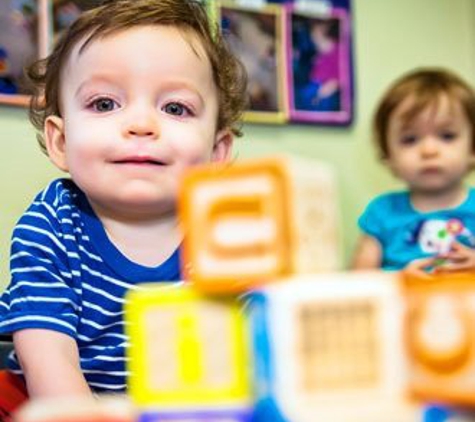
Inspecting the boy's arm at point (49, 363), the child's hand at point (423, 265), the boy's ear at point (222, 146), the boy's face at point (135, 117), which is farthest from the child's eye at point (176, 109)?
the child's hand at point (423, 265)

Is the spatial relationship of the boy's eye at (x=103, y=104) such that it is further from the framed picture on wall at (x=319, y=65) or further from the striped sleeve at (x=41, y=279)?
the framed picture on wall at (x=319, y=65)

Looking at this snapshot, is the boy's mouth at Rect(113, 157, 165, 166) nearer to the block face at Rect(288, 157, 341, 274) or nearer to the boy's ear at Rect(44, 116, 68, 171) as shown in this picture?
the boy's ear at Rect(44, 116, 68, 171)

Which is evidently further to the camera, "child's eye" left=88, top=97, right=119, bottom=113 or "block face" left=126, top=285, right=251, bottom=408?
"child's eye" left=88, top=97, right=119, bottom=113

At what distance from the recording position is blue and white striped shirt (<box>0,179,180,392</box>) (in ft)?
2.48

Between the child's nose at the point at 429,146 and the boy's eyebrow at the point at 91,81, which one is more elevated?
the boy's eyebrow at the point at 91,81

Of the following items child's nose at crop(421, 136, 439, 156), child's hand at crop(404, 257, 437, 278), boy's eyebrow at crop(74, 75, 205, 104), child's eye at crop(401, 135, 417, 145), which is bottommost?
child's hand at crop(404, 257, 437, 278)

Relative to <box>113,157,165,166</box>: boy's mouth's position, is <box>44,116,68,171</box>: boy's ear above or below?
above

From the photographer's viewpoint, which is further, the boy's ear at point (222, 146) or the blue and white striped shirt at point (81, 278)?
the boy's ear at point (222, 146)

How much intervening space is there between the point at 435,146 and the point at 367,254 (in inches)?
7.5

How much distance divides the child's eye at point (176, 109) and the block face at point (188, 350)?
35cm

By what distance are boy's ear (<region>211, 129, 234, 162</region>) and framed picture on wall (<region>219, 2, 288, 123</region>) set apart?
0.32 m

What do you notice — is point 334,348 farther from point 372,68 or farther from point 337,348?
point 372,68

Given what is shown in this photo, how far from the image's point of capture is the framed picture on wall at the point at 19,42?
3.37ft

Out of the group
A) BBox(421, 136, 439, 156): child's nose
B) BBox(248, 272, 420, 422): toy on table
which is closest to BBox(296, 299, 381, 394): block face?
BBox(248, 272, 420, 422): toy on table
